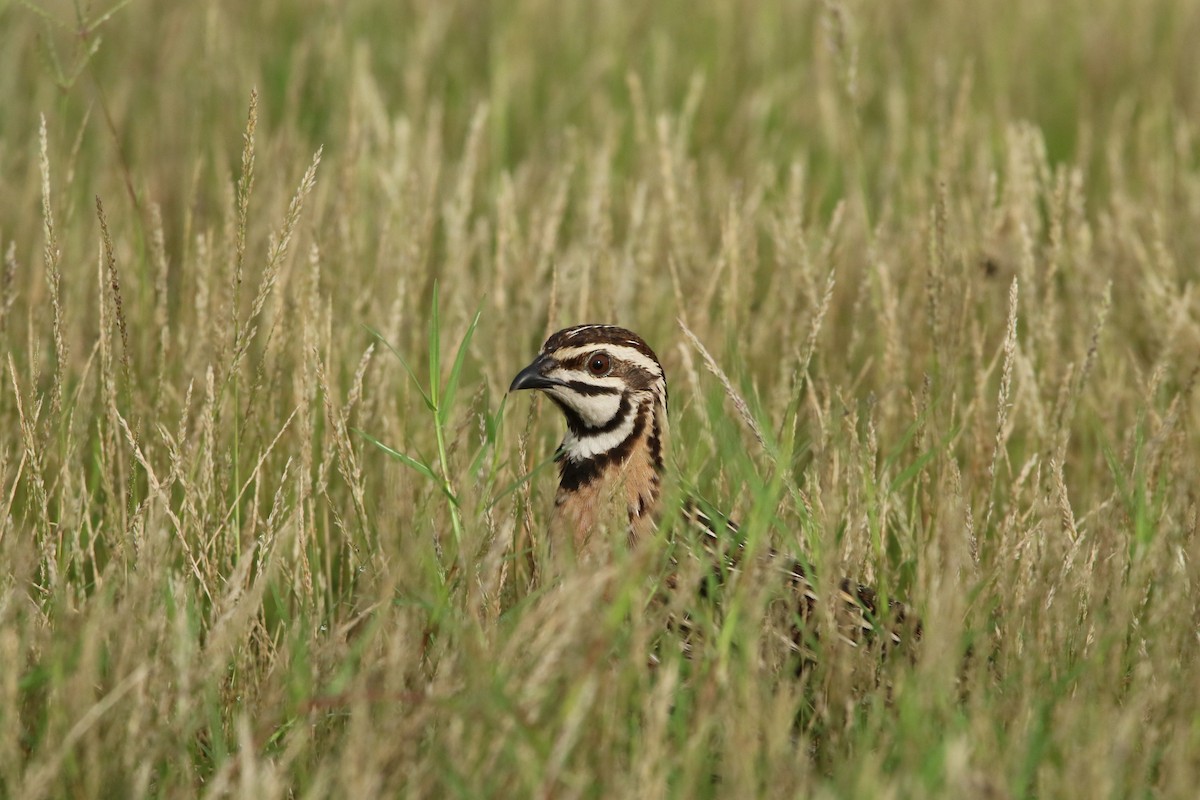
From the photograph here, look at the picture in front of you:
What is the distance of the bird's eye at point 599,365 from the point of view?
4.74 m

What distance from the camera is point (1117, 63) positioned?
9.20 metres

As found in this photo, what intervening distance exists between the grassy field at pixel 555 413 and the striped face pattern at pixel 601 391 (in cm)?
15

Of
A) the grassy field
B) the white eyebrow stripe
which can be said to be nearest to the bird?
the white eyebrow stripe

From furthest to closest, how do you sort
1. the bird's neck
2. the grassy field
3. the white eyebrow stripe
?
the white eyebrow stripe
the bird's neck
the grassy field

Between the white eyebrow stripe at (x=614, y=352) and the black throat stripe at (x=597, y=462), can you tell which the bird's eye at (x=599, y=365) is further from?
the black throat stripe at (x=597, y=462)

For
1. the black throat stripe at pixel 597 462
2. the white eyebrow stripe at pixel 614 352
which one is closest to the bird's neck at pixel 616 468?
the black throat stripe at pixel 597 462

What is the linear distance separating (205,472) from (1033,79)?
6.22m

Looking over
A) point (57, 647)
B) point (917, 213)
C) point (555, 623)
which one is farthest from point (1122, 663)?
point (917, 213)

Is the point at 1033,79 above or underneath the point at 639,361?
above

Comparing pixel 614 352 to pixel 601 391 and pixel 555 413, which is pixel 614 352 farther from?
pixel 555 413

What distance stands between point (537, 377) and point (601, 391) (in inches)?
7.9

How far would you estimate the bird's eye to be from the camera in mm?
4742

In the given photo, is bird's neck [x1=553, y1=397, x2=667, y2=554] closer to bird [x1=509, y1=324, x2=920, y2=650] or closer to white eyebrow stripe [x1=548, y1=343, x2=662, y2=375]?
bird [x1=509, y1=324, x2=920, y2=650]

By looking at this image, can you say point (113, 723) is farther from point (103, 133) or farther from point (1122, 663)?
point (103, 133)
